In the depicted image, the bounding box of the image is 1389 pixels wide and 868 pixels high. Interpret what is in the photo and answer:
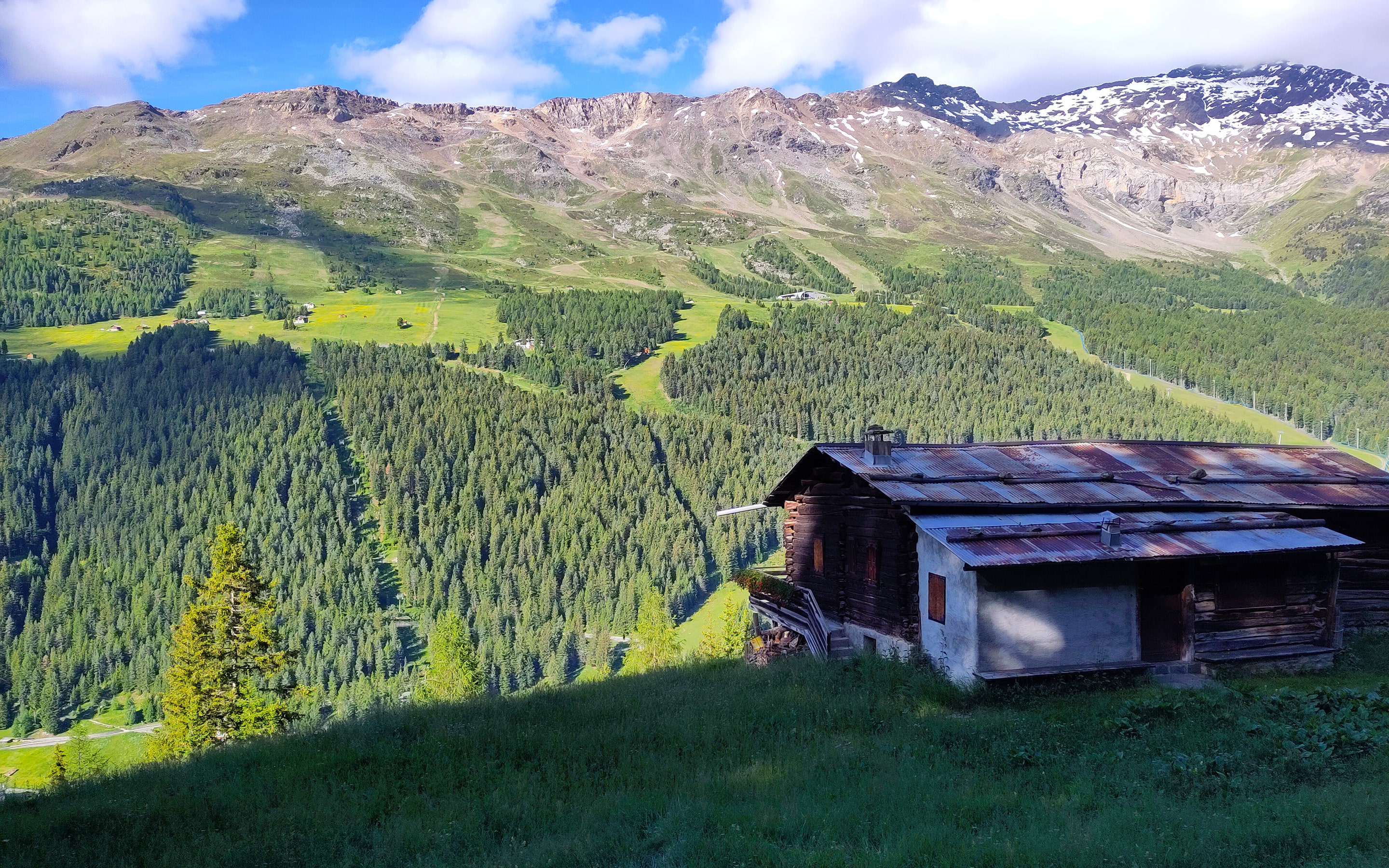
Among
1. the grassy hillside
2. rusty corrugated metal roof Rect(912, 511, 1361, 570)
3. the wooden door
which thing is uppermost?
rusty corrugated metal roof Rect(912, 511, 1361, 570)

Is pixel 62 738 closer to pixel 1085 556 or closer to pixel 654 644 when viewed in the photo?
pixel 654 644

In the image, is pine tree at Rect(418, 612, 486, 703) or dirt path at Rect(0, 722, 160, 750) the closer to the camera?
pine tree at Rect(418, 612, 486, 703)

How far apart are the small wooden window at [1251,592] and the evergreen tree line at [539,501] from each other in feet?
325

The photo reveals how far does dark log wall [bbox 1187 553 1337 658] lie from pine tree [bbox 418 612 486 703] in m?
45.9

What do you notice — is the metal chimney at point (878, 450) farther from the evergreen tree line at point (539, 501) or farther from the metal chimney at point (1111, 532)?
the evergreen tree line at point (539, 501)

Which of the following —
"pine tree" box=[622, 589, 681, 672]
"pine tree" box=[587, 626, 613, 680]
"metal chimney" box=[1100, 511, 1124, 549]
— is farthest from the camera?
"pine tree" box=[587, 626, 613, 680]

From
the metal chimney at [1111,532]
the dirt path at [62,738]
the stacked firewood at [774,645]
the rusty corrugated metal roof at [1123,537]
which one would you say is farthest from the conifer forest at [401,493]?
the metal chimney at [1111,532]

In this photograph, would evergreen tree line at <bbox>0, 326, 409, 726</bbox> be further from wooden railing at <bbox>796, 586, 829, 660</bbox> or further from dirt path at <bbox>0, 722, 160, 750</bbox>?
wooden railing at <bbox>796, 586, 829, 660</bbox>

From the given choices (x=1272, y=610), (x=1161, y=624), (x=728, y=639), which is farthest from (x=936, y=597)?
(x=728, y=639)

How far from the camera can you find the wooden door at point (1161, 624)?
22.4m

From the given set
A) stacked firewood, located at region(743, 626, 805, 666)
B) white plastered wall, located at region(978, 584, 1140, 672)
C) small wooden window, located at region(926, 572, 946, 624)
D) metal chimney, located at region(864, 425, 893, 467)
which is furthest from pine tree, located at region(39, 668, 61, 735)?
white plastered wall, located at region(978, 584, 1140, 672)

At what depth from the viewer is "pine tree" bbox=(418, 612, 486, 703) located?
200ft

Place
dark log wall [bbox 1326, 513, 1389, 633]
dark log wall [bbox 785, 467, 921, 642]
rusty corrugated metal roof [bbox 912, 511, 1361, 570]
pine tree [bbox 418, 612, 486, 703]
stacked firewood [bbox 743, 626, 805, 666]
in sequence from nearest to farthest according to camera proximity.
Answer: rusty corrugated metal roof [bbox 912, 511, 1361, 570] < dark log wall [bbox 785, 467, 921, 642] < dark log wall [bbox 1326, 513, 1389, 633] < stacked firewood [bbox 743, 626, 805, 666] < pine tree [bbox 418, 612, 486, 703]

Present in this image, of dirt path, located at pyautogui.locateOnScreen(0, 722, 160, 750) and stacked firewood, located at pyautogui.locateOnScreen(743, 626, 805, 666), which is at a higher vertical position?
stacked firewood, located at pyautogui.locateOnScreen(743, 626, 805, 666)
